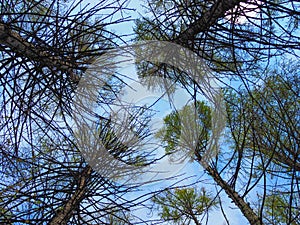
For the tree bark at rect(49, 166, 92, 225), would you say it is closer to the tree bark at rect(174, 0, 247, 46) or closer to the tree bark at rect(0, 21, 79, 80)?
the tree bark at rect(0, 21, 79, 80)

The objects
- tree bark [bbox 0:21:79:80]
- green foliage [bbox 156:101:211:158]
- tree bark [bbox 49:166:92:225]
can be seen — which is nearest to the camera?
tree bark [bbox 0:21:79:80]

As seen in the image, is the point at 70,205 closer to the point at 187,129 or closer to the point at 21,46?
the point at 21,46

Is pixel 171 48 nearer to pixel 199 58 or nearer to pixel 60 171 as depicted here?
pixel 199 58

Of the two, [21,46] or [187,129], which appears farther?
[187,129]

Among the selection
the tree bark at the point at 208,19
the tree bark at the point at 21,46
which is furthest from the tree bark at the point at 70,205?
the tree bark at the point at 208,19

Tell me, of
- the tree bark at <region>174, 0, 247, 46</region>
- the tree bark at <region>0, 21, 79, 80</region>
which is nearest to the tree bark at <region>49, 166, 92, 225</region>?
the tree bark at <region>0, 21, 79, 80</region>

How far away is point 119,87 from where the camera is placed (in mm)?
2275

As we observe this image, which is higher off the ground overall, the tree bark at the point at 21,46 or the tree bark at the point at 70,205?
the tree bark at the point at 21,46

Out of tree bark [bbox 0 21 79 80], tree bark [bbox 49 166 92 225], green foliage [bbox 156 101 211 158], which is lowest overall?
tree bark [bbox 49 166 92 225]

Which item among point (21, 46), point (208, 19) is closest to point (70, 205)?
point (21, 46)

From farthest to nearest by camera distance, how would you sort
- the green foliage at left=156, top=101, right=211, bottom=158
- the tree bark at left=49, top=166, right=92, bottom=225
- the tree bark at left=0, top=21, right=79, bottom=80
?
1. the green foliage at left=156, top=101, right=211, bottom=158
2. the tree bark at left=49, top=166, right=92, bottom=225
3. the tree bark at left=0, top=21, right=79, bottom=80

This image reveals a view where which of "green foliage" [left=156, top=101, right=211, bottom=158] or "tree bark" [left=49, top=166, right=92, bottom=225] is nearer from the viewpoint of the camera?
"tree bark" [left=49, top=166, right=92, bottom=225]

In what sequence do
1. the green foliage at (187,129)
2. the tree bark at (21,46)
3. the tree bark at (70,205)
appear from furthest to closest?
the green foliage at (187,129)
the tree bark at (70,205)
the tree bark at (21,46)

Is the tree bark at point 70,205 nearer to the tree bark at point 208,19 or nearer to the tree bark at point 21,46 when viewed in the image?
the tree bark at point 21,46
